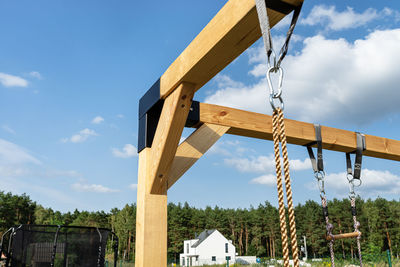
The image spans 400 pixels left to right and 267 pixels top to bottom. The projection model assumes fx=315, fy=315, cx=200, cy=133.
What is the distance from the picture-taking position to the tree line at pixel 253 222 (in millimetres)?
32625

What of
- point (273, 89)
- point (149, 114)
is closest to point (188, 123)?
point (149, 114)

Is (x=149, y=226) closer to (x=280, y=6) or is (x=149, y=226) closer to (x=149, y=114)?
(x=149, y=114)

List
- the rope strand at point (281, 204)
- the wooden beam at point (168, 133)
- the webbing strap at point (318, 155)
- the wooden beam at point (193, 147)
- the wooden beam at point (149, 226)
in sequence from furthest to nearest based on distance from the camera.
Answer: the webbing strap at point (318, 155) → the wooden beam at point (193, 147) → the wooden beam at point (149, 226) → the wooden beam at point (168, 133) → the rope strand at point (281, 204)

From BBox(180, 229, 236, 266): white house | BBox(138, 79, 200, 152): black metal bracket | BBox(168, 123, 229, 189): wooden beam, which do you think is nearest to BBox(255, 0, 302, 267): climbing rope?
BBox(138, 79, 200, 152): black metal bracket

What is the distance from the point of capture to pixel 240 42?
1448 millimetres

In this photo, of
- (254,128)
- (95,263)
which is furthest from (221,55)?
(95,263)

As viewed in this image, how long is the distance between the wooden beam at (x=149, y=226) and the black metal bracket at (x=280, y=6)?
4.19 ft

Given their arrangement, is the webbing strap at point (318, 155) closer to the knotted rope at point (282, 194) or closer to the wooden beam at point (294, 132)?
the wooden beam at point (294, 132)

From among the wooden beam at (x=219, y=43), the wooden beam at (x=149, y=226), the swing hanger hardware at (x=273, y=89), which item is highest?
the wooden beam at (x=219, y=43)

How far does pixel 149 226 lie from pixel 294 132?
1.57 metres

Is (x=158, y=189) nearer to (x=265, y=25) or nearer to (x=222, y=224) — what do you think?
(x=265, y=25)

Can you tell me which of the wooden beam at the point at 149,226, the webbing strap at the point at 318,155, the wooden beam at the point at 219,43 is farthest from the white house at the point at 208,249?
the wooden beam at the point at 219,43

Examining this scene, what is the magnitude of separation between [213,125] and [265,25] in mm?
1473

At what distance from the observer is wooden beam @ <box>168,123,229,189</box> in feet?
7.48
